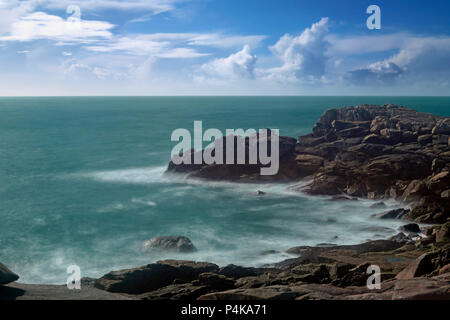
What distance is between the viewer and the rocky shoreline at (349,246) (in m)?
16.4

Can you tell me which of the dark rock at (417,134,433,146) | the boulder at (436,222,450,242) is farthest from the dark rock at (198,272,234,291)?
the dark rock at (417,134,433,146)

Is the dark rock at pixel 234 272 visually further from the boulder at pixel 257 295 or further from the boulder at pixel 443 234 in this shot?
the boulder at pixel 443 234

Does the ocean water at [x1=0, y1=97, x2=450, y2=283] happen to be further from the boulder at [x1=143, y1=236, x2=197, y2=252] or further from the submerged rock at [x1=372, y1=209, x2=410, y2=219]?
the submerged rock at [x1=372, y1=209, x2=410, y2=219]

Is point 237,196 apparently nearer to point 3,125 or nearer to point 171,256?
point 171,256

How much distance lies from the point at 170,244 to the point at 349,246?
13.8 m

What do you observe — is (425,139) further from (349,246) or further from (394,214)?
(349,246)

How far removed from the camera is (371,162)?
50844mm

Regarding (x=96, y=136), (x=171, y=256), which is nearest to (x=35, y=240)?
(x=171, y=256)

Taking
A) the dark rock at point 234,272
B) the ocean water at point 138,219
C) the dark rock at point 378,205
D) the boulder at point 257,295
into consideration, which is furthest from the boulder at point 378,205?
the boulder at point 257,295

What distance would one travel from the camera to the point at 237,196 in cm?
4991

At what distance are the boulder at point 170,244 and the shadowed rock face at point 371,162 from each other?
20.2 meters

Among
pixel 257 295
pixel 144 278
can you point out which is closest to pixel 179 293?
pixel 144 278

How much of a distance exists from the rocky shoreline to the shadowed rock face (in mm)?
113

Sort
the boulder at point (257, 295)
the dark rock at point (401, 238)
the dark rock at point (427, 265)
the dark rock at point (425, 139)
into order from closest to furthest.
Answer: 1. the boulder at point (257, 295)
2. the dark rock at point (427, 265)
3. the dark rock at point (401, 238)
4. the dark rock at point (425, 139)
